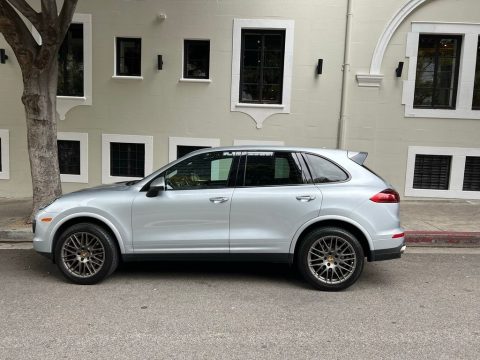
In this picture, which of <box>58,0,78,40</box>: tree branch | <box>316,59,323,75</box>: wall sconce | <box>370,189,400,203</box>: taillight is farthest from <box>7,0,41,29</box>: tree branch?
<box>370,189,400,203</box>: taillight

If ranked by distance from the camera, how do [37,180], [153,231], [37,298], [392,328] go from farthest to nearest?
1. [37,180]
2. [153,231]
3. [37,298]
4. [392,328]

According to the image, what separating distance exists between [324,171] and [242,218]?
1087mm

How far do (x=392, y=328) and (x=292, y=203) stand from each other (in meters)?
1.61

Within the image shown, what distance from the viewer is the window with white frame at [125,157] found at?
1002 centimetres

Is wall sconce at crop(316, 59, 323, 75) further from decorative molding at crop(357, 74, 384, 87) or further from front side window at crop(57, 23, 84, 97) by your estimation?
front side window at crop(57, 23, 84, 97)

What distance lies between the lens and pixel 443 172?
986cm

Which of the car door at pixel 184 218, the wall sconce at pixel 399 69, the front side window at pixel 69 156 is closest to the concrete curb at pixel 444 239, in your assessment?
the car door at pixel 184 218

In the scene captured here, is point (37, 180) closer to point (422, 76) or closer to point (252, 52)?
point (252, 52)

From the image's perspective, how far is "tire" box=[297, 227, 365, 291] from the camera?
480 centimetres

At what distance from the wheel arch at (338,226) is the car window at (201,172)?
1.01m

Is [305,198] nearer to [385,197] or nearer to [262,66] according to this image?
[385,197]

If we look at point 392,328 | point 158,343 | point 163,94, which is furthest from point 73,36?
point 392,328

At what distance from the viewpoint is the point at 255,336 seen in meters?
3.76

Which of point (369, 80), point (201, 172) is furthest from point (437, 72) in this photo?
point (201, 172)
